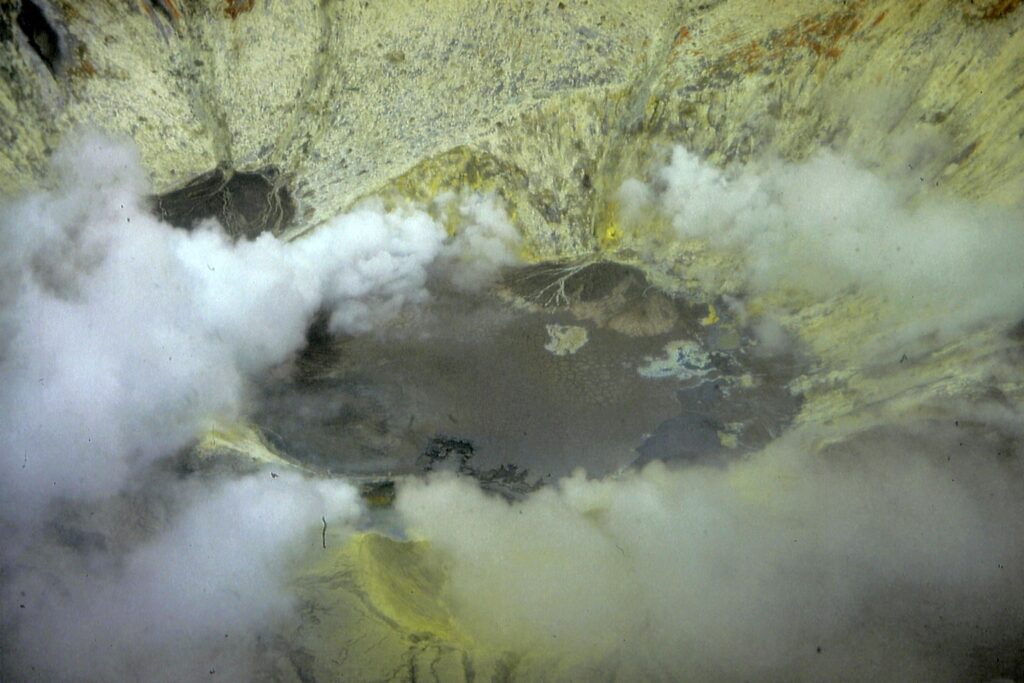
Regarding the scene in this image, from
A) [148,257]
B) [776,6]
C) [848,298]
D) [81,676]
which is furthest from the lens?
[148,257]

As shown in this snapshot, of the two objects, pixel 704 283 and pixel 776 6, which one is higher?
pixel 776 6

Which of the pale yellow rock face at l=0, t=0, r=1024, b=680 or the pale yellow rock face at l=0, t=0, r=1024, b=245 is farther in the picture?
the pale yellow rock face at l=0, t=0, r=1024, b=245

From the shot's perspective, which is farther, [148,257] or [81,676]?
[148,257]

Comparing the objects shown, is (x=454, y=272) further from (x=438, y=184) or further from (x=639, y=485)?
(x=639, y=485)

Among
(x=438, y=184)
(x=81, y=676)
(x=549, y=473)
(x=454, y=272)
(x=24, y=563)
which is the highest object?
(x=438, y=184)

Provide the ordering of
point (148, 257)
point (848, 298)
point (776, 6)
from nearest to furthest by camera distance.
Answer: point (776, 6), point (848, 298), point (148, 257)

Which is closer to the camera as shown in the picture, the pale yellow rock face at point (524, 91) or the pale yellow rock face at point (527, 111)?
the pale yellow rock face at point (527, 111)

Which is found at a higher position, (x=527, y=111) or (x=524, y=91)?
(x=524, y=91)

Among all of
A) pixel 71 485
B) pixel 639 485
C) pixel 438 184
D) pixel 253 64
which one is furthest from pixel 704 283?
pixel 71 485
